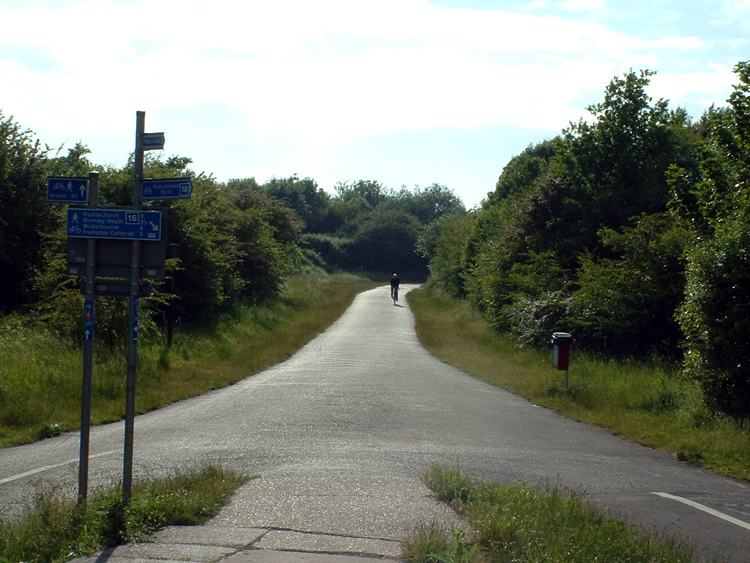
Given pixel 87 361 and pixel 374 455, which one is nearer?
pixel 87 361

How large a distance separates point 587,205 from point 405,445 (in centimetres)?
1815

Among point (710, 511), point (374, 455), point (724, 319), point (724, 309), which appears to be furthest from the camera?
point (724, 309)

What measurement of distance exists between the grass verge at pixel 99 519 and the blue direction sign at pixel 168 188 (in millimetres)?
2584

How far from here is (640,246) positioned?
19.5 metres

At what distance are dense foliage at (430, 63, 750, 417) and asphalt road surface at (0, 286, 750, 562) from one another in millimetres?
2745

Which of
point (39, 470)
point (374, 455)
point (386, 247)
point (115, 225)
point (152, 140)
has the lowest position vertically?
point (39, 470)

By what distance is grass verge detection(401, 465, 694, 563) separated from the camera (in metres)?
4.85

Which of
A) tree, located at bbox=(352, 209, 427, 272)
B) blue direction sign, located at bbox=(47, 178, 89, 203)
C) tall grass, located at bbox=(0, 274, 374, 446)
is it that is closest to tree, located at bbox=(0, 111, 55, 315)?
tall grass, located at bbox=(0, 274, 374, 446)

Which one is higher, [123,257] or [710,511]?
[123,257]

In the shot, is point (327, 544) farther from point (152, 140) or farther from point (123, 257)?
point (152, 140)

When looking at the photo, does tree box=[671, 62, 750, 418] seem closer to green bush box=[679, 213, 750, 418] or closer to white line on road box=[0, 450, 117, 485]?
green bush box=[679, 213, 750, 418]

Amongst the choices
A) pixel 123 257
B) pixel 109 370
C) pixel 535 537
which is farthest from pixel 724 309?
pixel 109 370

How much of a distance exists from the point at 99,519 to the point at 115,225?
2.39 m

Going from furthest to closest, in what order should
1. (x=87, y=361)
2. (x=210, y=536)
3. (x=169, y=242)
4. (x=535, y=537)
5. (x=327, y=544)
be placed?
(x=169, y=242)
(x=87, y=361)
(x=210, y=536)
(x=327, y=544)
(x=535, y=537)
